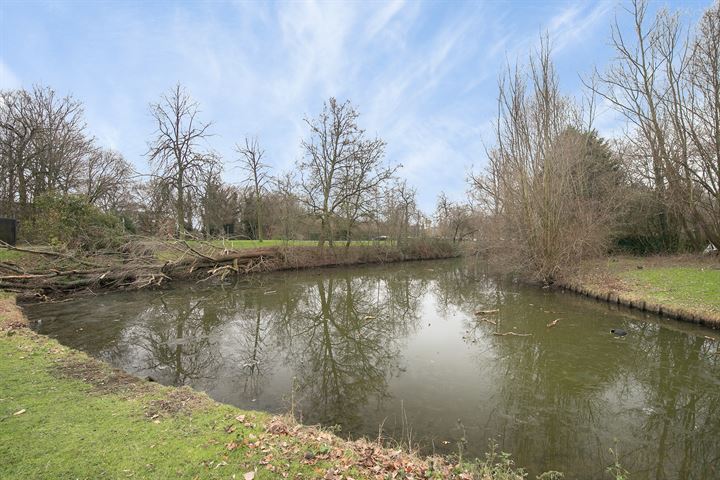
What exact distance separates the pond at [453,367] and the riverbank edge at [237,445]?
0.80m

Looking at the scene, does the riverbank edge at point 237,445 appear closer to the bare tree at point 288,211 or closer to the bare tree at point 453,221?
the bare tree at point 288,211

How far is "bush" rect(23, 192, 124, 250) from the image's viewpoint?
15.8 m

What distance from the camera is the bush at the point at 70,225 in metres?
15.8

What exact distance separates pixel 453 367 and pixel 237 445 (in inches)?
194

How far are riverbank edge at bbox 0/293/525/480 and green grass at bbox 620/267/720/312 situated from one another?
10220mm

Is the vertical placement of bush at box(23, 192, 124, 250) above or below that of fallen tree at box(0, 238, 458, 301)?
above

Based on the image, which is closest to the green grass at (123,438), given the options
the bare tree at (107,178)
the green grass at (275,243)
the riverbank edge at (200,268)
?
the riverbank edge at (200,268)

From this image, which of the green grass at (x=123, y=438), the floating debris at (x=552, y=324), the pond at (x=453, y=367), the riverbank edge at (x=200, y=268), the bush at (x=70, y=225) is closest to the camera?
the green grass at (x=123, y=438)

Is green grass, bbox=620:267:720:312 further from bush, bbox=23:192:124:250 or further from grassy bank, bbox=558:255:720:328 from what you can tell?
bush, bbox=23:192:124:250

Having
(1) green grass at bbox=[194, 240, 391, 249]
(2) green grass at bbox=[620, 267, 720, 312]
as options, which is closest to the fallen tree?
(1) green grass at bbox=[194, 240, 391, 249]

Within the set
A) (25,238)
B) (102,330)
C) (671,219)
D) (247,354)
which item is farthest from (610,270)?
(25,238)

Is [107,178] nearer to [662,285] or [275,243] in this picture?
[275,243]

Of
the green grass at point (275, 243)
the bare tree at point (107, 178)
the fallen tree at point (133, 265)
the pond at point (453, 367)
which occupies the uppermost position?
the bare tree at point (107, 178)

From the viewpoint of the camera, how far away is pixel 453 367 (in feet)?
23.3
